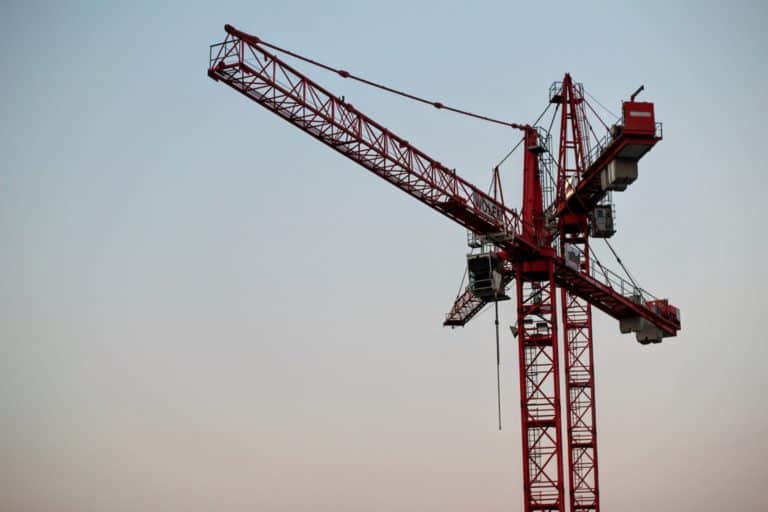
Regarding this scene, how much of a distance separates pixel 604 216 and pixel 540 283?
29.1 ft

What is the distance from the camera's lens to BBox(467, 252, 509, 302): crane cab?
3455 inches

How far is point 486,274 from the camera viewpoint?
8819 centimetres

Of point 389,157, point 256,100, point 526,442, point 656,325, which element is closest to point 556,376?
point 526,442

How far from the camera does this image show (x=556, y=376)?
8419cm

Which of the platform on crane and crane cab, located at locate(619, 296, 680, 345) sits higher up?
the platform on crane

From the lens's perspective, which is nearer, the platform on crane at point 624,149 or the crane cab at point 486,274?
the platform on crane at point 624,149

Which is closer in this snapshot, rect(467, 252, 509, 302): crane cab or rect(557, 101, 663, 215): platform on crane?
rect(557, 101, 663, 215): platform on crane

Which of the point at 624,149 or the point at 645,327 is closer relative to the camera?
the point at 624,149

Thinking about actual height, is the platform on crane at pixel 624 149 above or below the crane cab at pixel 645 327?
above

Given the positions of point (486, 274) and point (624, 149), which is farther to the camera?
point (486, 274)

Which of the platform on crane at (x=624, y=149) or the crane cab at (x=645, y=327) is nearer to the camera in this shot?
the platform on crane at (x=624, y=149)

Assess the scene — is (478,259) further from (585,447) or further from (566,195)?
(585,447)

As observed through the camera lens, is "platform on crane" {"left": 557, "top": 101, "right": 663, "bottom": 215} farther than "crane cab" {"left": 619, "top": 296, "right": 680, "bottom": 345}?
No

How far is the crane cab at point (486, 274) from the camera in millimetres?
87750
